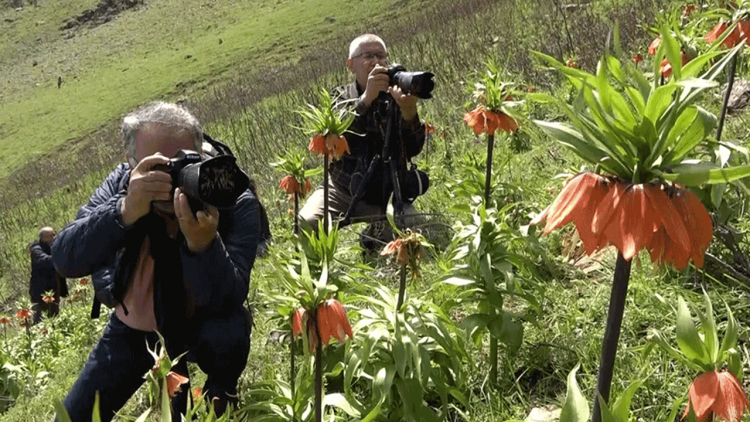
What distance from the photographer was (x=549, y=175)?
3.93 m

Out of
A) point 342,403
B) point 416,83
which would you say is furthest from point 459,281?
point 416,83

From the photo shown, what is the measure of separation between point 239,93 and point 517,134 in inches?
497

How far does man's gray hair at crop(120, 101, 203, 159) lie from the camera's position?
2.18 meters

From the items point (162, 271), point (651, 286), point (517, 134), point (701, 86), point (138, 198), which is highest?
point (701, 86)

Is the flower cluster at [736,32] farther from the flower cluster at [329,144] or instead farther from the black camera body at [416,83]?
the flower cluster at [329,144]

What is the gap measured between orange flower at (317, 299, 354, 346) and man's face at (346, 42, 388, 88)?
2.52 metres

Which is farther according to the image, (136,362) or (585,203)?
(136,362)

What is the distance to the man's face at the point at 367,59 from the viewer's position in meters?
3.81

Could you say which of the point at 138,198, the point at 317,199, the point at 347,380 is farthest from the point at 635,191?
the point at 317,199

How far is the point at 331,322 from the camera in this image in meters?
1.44

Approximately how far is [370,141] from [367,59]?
1.53 feet

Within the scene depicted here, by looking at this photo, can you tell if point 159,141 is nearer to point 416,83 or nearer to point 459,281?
point 459,281

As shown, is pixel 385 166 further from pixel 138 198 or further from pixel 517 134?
pixel 138 198

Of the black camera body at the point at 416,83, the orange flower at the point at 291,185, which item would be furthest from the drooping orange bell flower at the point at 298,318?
the orange flower at the point at 291,185
